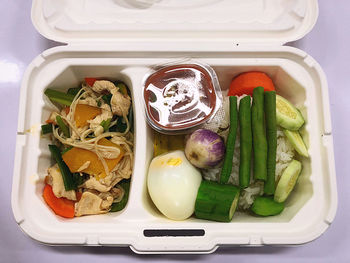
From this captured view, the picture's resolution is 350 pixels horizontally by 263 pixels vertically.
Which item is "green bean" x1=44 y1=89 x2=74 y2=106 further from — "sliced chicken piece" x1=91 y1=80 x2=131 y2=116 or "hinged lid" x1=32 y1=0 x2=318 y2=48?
"hinged lid" x1=32 y1=0 x2=318 y2=48

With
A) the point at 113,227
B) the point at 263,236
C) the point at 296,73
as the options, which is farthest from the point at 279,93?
the point at 113,227

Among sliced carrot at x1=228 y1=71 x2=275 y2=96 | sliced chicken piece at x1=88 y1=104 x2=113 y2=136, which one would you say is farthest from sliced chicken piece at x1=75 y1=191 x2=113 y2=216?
sliced carrot at x1=228 y1=71 x2=275 y2=96

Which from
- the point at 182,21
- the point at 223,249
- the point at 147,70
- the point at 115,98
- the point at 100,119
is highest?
the point at 182,21

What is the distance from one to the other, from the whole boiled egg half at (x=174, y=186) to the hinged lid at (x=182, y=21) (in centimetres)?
59

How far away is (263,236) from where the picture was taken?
1.48 metres

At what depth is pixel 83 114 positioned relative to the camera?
5.67 feet

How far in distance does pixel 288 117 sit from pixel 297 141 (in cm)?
12

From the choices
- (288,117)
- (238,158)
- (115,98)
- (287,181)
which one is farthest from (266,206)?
(115,98)

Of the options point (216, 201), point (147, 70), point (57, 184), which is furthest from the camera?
point (147, 70)

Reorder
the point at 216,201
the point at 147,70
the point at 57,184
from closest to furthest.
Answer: the point at 216,201 → the point at 57,184 → the point at 147,70

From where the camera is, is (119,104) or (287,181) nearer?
(287,181)

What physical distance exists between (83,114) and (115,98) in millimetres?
175

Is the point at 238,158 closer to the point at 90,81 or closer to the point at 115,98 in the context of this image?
the point at 115,98

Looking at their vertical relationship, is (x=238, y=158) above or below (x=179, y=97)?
below
